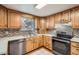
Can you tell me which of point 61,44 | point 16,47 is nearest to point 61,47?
point 61,44

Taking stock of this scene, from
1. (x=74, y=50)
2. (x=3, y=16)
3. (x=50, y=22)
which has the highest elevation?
(x=3, y=16)

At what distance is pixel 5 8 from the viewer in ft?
4.33

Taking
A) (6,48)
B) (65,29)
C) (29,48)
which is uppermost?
(65,29)

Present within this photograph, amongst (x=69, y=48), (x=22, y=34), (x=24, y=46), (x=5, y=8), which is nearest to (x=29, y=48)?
(x=24, y=46)

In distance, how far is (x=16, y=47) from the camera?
4.58 ft

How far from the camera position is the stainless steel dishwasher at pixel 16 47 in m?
1.30

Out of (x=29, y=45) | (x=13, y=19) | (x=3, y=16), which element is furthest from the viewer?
(x=29, y=45)

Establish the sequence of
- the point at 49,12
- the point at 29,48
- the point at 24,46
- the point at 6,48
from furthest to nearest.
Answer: the point at 29,48 → the point at 24,46 → the point at 49,12 → the point at 6,48

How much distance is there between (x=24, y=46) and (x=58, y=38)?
0.73 m

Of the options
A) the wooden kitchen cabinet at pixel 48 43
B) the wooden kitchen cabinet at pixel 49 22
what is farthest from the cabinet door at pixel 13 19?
the wooden kitchen cabinet at pixel 48 43

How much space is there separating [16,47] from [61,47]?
886mm

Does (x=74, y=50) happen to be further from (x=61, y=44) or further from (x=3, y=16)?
(x=3, y=16)

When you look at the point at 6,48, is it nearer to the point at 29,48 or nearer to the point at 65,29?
the point at 29,48

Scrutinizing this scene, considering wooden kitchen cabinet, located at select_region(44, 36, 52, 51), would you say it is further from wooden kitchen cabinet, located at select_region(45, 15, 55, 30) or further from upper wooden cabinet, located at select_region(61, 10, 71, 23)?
upper wooden cabinet, located at select_region(61, 10, 71, 23)
